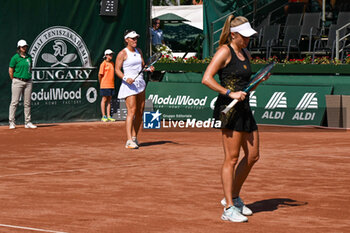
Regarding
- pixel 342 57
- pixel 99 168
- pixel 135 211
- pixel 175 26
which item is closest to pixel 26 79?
pixel 99 168

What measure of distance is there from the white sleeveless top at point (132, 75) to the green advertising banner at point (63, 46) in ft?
18.9

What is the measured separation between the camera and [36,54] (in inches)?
704

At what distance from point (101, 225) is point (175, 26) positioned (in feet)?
85.0

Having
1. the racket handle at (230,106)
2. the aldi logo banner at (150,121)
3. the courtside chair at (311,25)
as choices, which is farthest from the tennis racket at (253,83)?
the courtside chair at (311,25)

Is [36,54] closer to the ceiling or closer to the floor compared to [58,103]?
closer to the ceiling

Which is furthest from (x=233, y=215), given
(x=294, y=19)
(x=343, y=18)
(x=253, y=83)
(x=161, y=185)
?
(x=294, y=19)

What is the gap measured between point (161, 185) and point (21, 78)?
8185mm

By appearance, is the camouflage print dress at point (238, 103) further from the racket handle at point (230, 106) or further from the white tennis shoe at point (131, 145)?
the white tennis shoe at point (131, 145)

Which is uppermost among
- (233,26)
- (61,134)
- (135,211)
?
(233,26)

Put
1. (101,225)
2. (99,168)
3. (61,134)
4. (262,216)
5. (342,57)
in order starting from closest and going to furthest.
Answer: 1. (101,225)
2. (262,216)
3. (99,168)
4. (61,134)
5. (342,57)

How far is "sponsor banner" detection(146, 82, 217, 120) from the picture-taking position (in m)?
18.6

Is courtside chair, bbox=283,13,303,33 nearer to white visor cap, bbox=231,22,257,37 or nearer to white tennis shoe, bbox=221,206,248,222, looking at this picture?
white visor cap, bbox=231,22,257,37

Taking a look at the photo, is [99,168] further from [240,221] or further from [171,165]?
[240,221]

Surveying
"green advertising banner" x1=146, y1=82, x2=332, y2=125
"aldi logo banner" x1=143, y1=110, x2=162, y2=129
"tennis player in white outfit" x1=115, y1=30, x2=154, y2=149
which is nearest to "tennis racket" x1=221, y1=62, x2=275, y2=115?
"tennis player in white outfit" x1=115, y1=30, x2=154, y2=149
